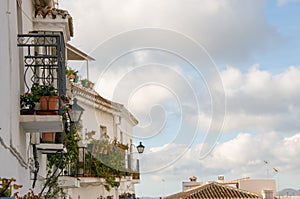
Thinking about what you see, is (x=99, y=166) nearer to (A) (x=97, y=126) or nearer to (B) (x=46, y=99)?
(A) (x=97, y=126)

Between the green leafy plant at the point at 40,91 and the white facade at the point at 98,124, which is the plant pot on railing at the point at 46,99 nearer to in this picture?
the green leafy plant at the point at 40,91

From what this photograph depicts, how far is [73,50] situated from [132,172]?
19.8ft

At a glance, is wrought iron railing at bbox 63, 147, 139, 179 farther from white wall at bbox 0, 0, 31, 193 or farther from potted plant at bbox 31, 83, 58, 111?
white wall at bbox 0, 0, 31, 193

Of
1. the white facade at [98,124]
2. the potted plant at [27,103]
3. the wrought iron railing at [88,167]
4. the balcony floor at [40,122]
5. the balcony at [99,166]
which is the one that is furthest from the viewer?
the white facade at [98,124]

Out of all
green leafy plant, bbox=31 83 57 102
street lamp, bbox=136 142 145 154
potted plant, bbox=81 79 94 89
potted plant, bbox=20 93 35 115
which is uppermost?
potted plant, bbox=81 79 94 89

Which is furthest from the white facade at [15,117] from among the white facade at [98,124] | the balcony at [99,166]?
the white facade at [98,124]

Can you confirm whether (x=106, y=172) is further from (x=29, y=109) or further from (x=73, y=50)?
(x=29, y=109)

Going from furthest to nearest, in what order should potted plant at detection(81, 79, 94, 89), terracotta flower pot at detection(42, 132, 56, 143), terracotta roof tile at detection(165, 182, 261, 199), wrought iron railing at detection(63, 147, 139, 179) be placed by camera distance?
terracotta roof tile at detection(165, 182, 261, 199) → potted plant at detection(81, 79, 94, 89) → wrought iron railing at detection(63, 147, 139, 179) → terracotta flower pot at detection(42, 132, 56, 143)

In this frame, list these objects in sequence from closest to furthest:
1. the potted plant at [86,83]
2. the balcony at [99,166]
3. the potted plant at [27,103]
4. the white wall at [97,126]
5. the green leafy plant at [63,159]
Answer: the potted plant at [27,103] → the green leafy plant at [63,159] → the balcony at [99,166] → the white wall at [97,126] → the potted plant at [86,83]

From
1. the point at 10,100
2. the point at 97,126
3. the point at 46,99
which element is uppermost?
the point at 97,126

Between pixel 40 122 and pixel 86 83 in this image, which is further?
pixel 86 83

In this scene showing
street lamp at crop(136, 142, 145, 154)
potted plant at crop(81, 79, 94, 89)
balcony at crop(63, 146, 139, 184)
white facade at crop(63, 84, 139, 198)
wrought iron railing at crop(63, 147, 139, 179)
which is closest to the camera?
wrought iron railing at crop(63, 147, 139, 179)

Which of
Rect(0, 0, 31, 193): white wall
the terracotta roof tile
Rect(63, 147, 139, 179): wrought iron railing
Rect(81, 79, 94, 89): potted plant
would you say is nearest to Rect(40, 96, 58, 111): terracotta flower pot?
Rect(0, 0, 31, 193): white wall

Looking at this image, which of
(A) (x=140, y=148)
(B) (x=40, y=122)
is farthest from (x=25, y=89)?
(A) (x=140, y=148)
